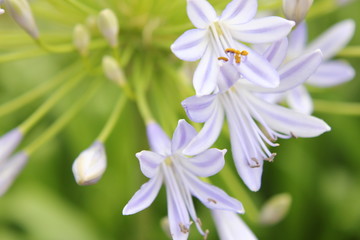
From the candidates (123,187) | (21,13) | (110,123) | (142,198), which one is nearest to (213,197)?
(142,198)

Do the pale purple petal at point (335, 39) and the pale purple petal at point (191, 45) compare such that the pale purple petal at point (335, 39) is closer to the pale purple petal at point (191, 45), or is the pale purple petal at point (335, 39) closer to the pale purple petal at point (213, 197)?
the pale purple petal at point (191, 45)

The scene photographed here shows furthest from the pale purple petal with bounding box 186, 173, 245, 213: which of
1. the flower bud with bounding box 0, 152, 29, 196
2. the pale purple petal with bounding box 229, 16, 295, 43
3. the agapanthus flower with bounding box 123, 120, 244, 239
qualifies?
the flower bud with bounding box 0, 152, 29, 196

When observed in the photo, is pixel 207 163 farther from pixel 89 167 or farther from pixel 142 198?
pixel 89 167

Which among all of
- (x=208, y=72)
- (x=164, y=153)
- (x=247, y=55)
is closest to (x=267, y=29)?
(x=247, y=55)

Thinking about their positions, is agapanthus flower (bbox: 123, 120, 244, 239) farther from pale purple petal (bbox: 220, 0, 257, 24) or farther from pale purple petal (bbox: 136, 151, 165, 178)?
pale purple petal (bbox: 220, 0, 257, 24)

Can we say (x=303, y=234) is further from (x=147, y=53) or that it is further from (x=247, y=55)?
(x=247, y=55)

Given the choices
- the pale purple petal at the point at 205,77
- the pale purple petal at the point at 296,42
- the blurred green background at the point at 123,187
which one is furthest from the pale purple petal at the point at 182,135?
the pale purple petal at the point at 296,42

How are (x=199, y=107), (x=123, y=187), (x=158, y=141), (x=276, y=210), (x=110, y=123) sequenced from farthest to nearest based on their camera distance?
(x=123, y=187)
(x=276, y=210)
(x=110, y=123)
(x=158, y=141)
(x=199, y=107)
